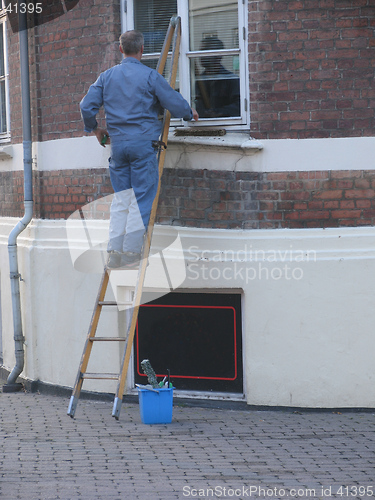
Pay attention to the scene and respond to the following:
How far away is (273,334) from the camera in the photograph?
668 centimetres

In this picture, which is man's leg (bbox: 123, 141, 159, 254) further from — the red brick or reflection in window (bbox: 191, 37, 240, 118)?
the red brick

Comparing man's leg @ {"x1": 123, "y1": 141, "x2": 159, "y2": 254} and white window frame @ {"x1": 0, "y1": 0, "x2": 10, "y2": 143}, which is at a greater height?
white window frame @ {"x1": 0, "y1": 0, "x2": 10, "y2": 143}

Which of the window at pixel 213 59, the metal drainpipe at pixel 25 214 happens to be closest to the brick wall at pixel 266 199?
the window at pixel 213 59

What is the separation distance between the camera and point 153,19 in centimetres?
709

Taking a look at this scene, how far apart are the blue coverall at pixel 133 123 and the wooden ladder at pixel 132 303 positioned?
160 millimetres

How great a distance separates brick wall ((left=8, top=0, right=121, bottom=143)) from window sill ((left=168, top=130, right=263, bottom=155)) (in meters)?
1.08

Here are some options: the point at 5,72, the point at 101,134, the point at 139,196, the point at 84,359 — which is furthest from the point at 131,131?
the point at 5,72

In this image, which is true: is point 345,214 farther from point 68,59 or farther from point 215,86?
point 68,59

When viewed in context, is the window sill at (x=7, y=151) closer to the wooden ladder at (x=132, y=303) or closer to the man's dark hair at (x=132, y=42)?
the wooden ladder at (x=132, y=303)

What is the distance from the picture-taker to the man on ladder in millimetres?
6008

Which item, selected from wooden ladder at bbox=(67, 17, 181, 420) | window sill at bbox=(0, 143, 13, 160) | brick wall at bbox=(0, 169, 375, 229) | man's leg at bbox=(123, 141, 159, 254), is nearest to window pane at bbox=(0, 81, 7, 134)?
window sill at bbox=(0, 143, 13, 160)

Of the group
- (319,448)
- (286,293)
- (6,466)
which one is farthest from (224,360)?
(6,466)

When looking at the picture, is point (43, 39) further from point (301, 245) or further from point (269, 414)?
point (269, 414)

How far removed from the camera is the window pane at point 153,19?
277 inches
